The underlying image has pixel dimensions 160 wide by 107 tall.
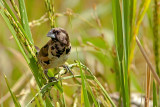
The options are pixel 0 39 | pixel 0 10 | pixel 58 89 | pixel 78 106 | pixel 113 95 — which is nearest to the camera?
pixel 0 10

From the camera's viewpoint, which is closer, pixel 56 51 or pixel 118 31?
pixel 118 31

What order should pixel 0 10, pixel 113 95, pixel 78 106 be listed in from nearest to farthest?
1. pixel 0 10
2. pixel 78 106
3. pixel 113 95

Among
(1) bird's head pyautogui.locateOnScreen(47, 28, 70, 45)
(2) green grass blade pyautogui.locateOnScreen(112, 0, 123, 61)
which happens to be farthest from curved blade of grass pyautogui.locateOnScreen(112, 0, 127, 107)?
(1) bird's head pyautogui.locateOnScreen(47, 28, 70, 45)

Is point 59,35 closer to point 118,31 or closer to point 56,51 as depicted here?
point 56,51

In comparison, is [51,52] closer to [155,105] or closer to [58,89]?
[58,89]

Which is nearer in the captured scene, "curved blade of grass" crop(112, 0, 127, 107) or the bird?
"curved blade of grass" crop(112, 0, 127, 107)

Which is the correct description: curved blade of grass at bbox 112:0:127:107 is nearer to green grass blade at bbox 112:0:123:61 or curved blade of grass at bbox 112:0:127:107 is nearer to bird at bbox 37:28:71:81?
green grass blade at bbox 112:0:123:61

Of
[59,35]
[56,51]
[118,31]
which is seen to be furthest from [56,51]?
[118,31]

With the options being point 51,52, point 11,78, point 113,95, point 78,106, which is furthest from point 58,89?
point 11,78

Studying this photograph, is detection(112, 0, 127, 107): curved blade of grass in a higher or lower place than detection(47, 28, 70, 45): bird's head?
lower
